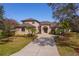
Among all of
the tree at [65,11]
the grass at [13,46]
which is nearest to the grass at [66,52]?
the tree at [65,11]

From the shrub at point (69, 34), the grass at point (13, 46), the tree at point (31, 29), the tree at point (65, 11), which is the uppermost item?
the tree at point (65, 11)

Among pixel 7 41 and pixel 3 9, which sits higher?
pixel 3 9

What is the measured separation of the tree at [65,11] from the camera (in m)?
5.71

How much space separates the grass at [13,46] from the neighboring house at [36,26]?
0.10 m

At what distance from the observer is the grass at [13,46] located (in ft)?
18.7

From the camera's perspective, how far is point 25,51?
5.71 metres

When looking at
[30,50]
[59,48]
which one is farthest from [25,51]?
[59,48]

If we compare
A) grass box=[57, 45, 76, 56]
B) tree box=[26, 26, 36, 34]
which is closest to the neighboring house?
tree box=[26, 26, 36, 34]

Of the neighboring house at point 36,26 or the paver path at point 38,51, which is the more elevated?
the neighboring house at point 36,26

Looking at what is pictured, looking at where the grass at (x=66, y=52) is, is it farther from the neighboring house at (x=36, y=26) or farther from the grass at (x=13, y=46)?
the grass at (x=13, y=46)

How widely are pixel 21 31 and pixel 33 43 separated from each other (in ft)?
Answer: 0.68

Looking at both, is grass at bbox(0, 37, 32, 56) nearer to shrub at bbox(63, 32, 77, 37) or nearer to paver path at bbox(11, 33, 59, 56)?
paver path at bbox(11, 33, 59, 56)

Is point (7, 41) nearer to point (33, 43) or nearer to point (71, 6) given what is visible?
point (33, 43)

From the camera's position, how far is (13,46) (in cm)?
571
